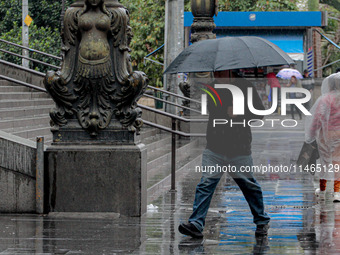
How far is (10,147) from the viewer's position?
906 cm

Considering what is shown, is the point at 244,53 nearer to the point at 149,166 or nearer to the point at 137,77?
the point at 137,77

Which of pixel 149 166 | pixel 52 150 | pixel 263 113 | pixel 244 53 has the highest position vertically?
pixel 244 53

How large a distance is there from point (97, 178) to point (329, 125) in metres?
3.78

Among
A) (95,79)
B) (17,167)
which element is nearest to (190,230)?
(95,79)

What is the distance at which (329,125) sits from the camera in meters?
11.0

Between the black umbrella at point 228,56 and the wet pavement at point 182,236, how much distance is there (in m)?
1.77

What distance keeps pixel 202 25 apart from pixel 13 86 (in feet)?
14.5

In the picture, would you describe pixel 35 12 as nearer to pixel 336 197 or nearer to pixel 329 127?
pixel 329 127

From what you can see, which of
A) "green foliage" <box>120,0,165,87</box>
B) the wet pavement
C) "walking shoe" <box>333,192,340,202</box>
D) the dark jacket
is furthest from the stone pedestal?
"green foliage" <box>120,0,165,87</box>

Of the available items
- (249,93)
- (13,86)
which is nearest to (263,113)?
(249,93)

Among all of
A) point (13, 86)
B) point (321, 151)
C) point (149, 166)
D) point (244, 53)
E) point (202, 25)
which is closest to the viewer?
point (244, 53)

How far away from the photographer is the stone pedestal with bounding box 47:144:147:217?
8969 mm

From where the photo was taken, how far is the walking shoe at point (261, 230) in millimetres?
8118

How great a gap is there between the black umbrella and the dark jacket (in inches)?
12.5
